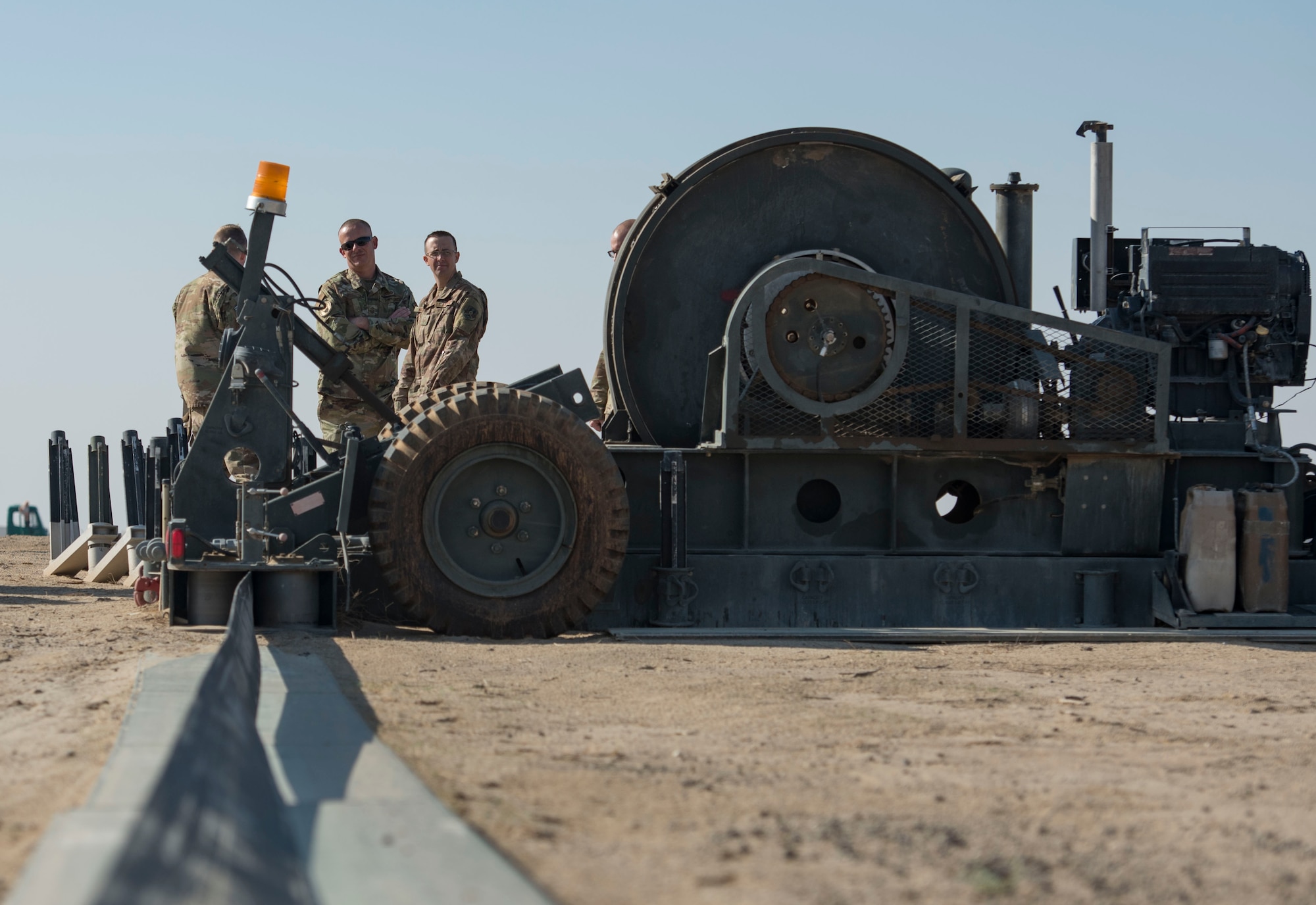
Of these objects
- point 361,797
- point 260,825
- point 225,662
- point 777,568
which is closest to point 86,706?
point 225,662

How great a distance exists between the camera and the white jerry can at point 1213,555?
27.7ft

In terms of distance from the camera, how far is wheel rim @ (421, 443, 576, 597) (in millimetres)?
7965

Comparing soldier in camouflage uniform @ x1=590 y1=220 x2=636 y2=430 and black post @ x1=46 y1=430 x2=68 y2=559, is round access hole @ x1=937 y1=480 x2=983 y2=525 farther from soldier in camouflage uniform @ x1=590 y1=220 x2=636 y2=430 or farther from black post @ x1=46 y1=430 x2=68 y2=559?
black post @ x1=46 y1=430 x2=68 y2=559

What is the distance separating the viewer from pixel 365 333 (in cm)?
1028

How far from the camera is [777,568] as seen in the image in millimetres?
8547

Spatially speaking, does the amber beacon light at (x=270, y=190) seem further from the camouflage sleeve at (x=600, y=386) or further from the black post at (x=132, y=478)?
the black post at (x=132, y=478)

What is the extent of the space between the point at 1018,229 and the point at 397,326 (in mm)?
4339

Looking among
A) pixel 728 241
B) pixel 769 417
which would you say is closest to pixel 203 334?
pixel 728 241

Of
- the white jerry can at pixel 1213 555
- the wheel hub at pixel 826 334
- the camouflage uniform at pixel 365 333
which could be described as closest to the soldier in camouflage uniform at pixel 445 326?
the camouflage uniform at pixel 365 333

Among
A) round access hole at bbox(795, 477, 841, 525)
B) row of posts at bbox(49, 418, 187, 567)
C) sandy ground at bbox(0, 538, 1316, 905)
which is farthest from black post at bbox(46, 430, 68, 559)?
round access hole at bbox(795, 477, 841, 525)

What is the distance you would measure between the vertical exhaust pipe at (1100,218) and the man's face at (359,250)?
4.95 m

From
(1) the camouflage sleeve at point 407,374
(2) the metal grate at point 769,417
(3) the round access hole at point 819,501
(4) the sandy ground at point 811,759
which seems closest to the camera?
(4) the sandy ground at point 811,759

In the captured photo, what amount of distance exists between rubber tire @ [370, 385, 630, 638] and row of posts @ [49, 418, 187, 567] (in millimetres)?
3243

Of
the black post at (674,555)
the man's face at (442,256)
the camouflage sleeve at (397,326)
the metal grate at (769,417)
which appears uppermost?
the man's face at (442,256)
